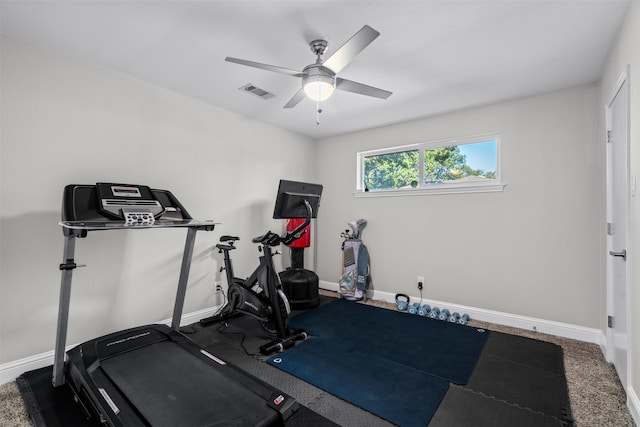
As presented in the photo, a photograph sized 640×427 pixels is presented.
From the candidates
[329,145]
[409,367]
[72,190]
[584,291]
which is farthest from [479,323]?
[72,190]

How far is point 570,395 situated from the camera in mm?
2076

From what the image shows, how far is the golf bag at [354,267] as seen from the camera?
14.2 ft

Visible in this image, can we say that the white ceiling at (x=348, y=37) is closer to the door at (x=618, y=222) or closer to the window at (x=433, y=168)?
the door at (x=618, y=222)

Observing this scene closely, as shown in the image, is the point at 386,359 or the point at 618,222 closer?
the point at 618,222

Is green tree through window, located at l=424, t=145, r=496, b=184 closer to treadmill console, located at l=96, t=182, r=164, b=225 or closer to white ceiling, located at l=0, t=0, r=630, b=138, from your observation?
white ceiling, located at l=0, t=0, r=630, b=138

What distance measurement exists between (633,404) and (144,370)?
3114 millimetres

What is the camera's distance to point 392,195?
4328mm

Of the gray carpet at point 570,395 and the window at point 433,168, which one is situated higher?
the window at point 433,168

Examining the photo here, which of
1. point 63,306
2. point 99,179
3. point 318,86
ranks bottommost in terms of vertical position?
point 63,306

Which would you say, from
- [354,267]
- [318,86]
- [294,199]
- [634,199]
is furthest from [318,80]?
[354,267]

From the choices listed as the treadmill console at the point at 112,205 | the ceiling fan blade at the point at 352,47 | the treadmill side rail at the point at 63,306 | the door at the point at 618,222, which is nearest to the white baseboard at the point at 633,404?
the door at the point at 618,222

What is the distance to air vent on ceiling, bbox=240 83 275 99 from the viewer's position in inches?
125

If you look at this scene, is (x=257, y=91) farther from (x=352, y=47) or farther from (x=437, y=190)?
(x=437, y=190)

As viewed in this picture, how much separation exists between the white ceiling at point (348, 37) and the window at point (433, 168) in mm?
686
